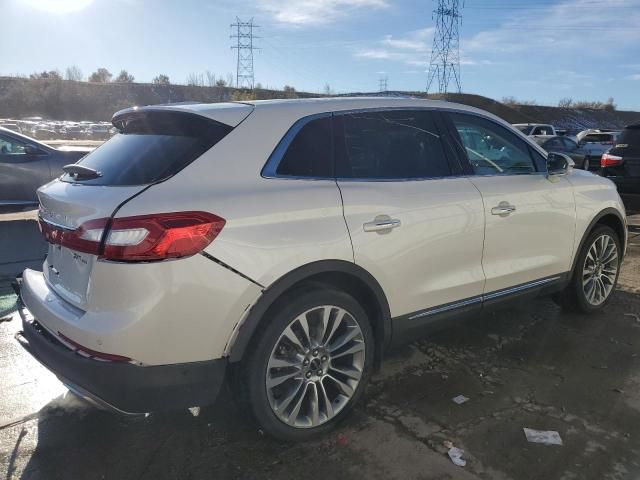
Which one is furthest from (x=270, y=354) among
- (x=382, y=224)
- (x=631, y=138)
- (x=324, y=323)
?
(x=631, y=138)

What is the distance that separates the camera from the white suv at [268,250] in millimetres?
2396

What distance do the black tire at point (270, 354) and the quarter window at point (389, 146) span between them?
0.70 meters

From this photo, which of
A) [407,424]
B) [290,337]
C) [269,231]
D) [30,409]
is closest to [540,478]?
[407,424]

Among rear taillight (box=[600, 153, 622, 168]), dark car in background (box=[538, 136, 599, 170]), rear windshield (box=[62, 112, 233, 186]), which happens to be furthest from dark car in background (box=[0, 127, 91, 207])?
dark car in background (box=[538, 136, 599, 170])

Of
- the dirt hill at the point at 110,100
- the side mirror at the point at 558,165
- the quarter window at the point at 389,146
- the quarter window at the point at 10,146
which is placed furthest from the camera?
the dirt hill at the point at 110,100

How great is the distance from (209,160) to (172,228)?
43 cm

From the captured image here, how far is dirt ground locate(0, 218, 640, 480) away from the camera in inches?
107

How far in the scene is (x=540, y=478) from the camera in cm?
263

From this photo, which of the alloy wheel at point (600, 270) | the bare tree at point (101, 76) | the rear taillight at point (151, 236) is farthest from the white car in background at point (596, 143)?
the bare tree at point (101, 76)

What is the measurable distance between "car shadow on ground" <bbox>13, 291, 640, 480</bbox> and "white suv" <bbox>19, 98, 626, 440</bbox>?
23cm

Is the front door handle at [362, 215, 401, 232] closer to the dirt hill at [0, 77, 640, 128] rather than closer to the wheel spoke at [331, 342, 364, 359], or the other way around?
the wheel spoke at [331, 342, 364, 359]

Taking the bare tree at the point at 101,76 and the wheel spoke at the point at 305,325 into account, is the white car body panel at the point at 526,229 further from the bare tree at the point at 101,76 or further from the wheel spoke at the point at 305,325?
the bare tree at the point at 101,76

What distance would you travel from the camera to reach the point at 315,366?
2.94m

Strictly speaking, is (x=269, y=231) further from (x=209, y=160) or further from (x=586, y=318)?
(x=586, y=318)
